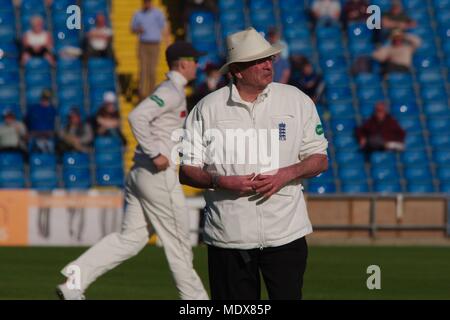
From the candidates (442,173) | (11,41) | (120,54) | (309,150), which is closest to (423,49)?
(442,173)

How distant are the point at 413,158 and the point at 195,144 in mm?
19422

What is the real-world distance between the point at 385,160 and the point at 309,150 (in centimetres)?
1864

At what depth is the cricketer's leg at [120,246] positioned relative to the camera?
13180 mm

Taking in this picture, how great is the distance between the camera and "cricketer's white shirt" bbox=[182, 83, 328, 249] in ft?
29.6

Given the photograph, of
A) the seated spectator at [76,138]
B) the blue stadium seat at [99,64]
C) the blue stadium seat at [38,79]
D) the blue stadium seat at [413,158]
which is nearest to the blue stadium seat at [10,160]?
the seated spectator at [76,138]

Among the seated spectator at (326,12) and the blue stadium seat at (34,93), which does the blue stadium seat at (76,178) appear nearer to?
the blue stadium seat at (34,93)

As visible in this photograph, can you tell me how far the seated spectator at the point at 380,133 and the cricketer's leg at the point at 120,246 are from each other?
45.9ft

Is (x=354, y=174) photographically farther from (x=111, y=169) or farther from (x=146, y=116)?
(x=146, y=116)

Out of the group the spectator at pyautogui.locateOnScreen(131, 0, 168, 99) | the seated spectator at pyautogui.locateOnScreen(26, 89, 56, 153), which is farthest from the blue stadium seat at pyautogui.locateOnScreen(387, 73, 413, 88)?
the seated spectator at pyautogui.locateOnScreen(26, 89, 56, 153)

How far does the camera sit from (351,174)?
90.0 feet

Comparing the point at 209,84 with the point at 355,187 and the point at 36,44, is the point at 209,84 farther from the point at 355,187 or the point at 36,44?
the point at 36,44

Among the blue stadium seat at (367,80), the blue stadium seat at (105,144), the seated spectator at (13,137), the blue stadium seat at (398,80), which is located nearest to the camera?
the seated spectator at (13,137)

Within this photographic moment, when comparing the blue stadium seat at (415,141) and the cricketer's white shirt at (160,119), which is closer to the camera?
the cricketer's white shirt at (160,119)

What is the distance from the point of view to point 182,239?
1319 centimetres
